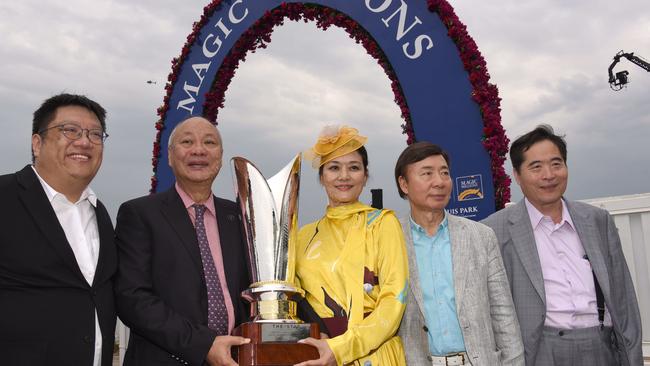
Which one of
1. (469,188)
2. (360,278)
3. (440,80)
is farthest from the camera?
(440,80)

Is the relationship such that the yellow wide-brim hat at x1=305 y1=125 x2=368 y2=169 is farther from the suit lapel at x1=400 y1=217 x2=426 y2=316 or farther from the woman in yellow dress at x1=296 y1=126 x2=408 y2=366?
the suit lapel at x1=400 y1=217 x2=426 y2=316

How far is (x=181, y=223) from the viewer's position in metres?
2.29

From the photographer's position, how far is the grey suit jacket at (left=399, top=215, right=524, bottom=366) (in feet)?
7.38

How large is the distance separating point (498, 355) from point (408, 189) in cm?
78

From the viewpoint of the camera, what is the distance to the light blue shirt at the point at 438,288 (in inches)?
89.3

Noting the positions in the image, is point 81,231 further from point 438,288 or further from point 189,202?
point 438,288

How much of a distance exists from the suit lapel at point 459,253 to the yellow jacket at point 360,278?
25cm

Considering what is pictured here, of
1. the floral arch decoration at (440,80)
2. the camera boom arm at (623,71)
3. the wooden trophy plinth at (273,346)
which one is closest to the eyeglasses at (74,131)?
the wooden trophy plinth at (273,346)

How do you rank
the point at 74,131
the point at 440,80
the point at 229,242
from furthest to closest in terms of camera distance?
the point at 440,80 → the point at 229,242 → the point at 74,131

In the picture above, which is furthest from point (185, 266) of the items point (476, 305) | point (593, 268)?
point (593, 268)

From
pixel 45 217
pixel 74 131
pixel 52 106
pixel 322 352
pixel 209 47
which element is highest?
pixel 209 47

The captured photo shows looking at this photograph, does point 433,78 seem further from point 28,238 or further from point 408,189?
point 28,238

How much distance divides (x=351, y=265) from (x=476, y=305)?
1.84ft

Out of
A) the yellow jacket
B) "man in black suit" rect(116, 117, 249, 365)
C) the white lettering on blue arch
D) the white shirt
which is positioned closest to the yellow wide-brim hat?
the yellow jacket
